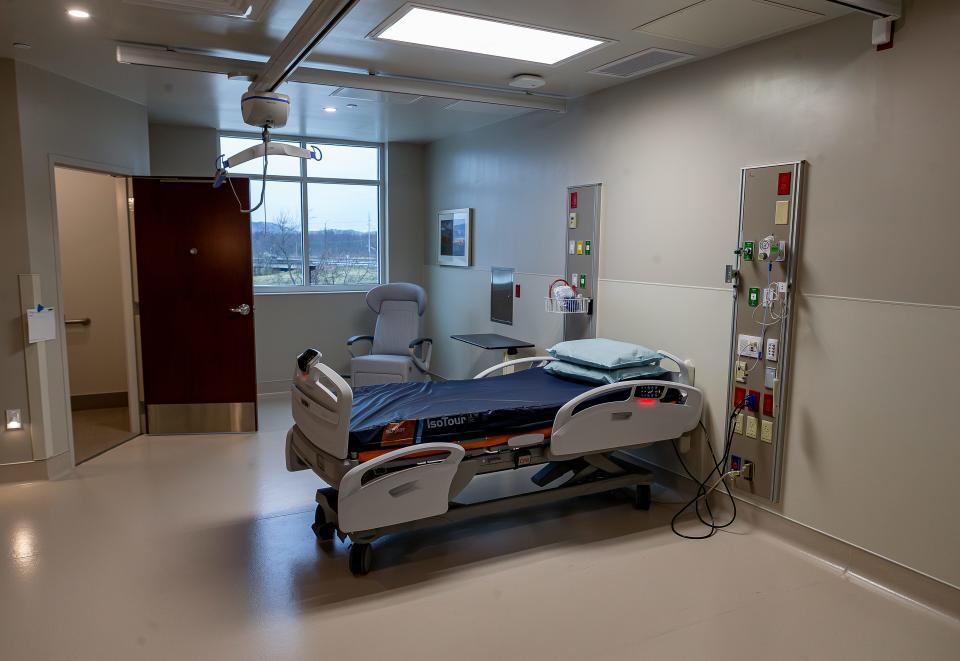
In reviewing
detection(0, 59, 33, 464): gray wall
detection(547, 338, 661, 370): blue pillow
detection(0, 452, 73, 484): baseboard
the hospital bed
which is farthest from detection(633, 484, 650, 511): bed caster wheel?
detection(0, 59, 33, 464): gray wall

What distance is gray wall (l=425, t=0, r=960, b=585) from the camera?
2.79 meters

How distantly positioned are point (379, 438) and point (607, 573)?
130cm

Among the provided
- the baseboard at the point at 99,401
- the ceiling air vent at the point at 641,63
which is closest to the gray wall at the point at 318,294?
the baseboard at the point at 99,401

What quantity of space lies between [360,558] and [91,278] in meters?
4.56

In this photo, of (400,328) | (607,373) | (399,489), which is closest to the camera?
(399,489)

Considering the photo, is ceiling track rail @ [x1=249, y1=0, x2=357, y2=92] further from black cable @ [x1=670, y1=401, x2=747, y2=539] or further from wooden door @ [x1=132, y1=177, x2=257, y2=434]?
black cable @ [x1=670, y1=401, x2=747, y2=539]

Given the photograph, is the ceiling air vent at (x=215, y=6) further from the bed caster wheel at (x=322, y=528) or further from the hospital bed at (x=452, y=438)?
the bed caster wheel at (x=322, y=528)

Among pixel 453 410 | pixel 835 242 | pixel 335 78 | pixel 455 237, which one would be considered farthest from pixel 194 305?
pixel 835 242

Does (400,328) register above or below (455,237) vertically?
below

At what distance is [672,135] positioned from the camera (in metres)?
4.02

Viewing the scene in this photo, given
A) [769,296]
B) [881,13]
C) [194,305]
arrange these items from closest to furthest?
1. [881,13]
2. [769,296]
3. [194,305]

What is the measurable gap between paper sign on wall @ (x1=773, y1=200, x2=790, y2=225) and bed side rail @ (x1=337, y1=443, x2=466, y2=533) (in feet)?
6.70

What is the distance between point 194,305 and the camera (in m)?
5.29

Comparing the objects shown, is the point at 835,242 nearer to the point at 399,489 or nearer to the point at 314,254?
the point at 399,489
